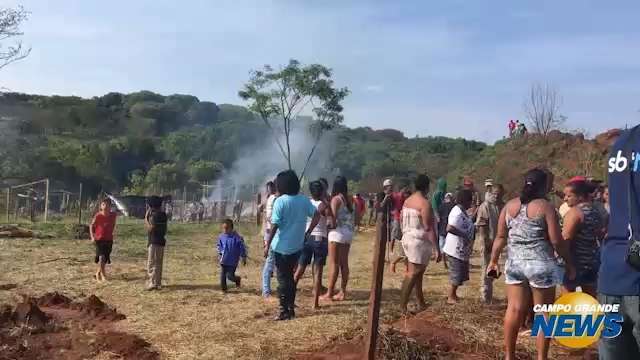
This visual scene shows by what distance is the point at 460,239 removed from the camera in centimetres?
793

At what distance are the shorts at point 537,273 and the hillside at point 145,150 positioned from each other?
106 ft

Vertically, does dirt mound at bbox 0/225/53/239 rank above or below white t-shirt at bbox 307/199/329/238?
below

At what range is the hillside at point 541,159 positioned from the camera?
26381 millimetres

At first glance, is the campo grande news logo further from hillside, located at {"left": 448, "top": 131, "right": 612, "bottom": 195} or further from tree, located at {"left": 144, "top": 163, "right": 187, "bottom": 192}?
tree, located at {"left": 144, "top": 163, "right": 187, "bottom": 192}

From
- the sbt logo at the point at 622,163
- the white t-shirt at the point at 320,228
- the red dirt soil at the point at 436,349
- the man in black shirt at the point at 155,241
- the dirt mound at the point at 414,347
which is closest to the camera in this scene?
the sbt logo at the point at 622,163

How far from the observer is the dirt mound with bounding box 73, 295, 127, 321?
26.0 feet

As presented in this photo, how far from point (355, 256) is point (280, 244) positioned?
7528 mm

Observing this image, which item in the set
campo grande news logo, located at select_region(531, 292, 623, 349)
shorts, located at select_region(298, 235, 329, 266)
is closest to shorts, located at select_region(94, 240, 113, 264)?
shorts, located at select_region(298, 235, 329, 266)

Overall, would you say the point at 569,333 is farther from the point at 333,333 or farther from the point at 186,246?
the point at 186,246

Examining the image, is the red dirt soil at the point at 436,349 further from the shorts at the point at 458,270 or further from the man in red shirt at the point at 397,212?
the man in red shirt at the point at 397,212

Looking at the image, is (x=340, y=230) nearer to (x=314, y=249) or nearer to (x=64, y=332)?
(x=314, y=249)

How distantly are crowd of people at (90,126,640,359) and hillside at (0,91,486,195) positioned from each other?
93.5 ft

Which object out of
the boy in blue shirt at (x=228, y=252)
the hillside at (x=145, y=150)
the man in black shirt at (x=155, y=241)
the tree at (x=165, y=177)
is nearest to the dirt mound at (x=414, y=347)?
the boy in blue shirt at (x=228, y=252)

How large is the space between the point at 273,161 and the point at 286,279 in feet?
151
